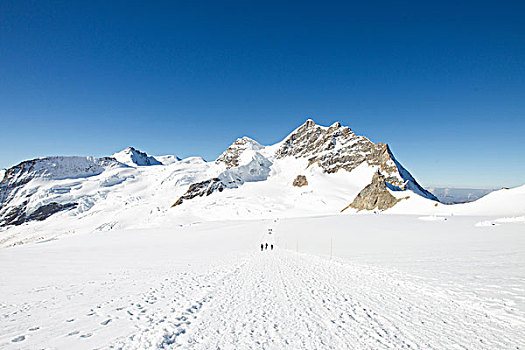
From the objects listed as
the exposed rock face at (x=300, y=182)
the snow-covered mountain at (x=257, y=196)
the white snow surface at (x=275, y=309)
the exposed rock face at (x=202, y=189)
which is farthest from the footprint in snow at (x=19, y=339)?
the exposed rock face at (x=300, y=182)

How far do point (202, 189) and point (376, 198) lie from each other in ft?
347

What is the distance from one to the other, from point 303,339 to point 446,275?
8.55m

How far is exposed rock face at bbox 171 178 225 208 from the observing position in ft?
474

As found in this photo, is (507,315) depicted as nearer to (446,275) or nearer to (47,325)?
(446,275)

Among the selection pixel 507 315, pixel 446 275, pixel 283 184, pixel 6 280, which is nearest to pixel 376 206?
pixel 446 275

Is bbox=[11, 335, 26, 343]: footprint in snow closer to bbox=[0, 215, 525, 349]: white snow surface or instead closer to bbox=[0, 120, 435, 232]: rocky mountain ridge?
bbox=[0, 215, 525, 349]: white snow surface

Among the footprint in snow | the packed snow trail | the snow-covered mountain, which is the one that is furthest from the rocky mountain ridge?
the footprint in snow

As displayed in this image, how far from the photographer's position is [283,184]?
16150 cm

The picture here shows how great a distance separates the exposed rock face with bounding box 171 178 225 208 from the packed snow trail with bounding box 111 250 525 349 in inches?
5555

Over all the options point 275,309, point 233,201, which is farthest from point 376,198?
point 275,309

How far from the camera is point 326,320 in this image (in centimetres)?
632

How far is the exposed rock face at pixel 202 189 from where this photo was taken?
474 feet

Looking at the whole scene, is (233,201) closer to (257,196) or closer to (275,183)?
(257,196)

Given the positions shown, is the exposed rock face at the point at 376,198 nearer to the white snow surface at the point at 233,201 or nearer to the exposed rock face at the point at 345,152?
the white snow surface at the point at 233,201
